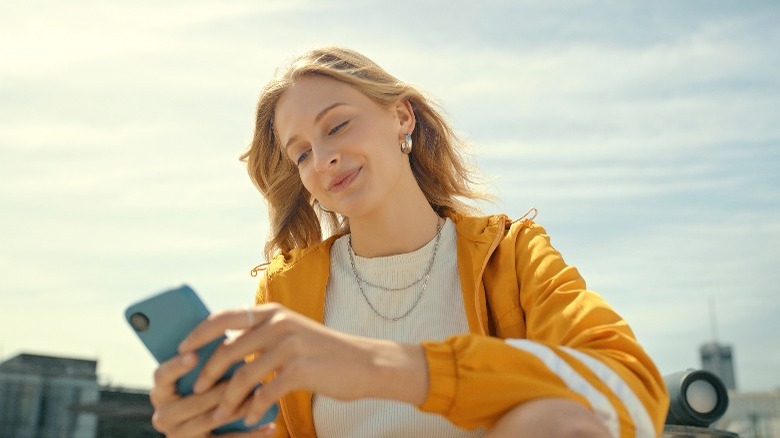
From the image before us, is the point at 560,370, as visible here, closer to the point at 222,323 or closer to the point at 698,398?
the point at 222,323

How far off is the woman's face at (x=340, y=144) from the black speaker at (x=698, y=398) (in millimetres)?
1107

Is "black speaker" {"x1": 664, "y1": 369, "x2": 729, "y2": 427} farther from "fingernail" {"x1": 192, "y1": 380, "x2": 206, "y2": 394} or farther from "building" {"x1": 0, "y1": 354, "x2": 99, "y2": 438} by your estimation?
"building" {"x1": 0, "y1": 354, "x2": 99, "y2": 438}

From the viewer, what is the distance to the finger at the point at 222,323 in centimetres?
150

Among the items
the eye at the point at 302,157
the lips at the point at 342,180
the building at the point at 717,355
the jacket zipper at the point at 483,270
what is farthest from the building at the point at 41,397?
the building at the point at 717,355

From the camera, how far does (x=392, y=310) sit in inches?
111

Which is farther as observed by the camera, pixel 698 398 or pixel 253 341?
pixel 698 398

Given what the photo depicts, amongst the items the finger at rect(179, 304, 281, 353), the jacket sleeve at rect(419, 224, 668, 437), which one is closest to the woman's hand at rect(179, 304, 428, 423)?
the finger at rect(179, 304, 281, 353)

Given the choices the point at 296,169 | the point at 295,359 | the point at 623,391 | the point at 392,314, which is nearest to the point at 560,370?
the point at 623,391

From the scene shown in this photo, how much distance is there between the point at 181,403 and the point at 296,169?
169 cm

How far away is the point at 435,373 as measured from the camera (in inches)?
63.5

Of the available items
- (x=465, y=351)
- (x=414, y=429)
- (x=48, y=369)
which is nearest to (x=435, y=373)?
(x=465, y=351)

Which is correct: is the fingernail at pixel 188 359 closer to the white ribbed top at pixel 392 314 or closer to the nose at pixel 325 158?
the white ribbed top at pixel 392 314

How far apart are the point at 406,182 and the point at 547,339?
92 cm

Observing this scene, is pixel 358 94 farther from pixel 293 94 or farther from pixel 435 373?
pixel 435 373
